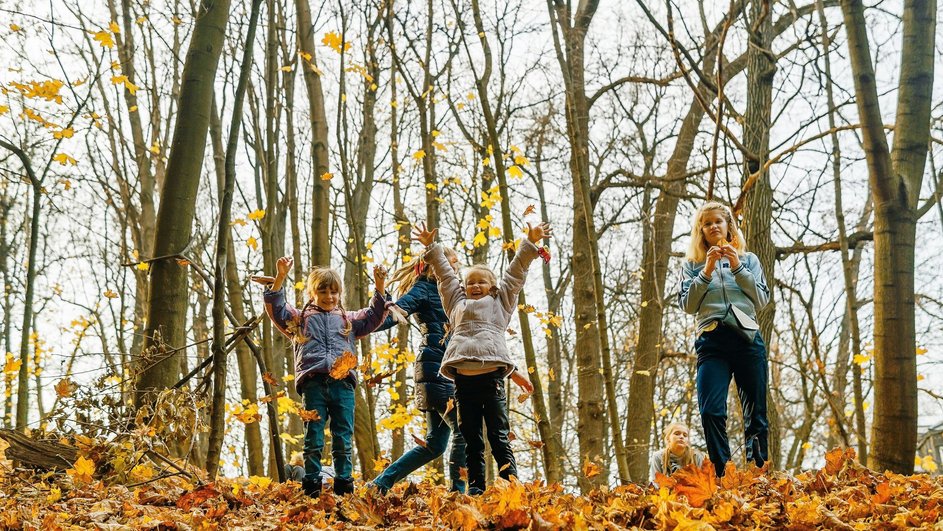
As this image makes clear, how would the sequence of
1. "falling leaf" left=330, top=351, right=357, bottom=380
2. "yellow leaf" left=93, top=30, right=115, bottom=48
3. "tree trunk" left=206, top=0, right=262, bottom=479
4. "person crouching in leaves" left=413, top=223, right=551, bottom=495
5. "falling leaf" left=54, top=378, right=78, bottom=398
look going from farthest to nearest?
1. "yellow leaf" left=93, top=30, right=115, bottom=48
2. "falling leaf" left=330, top=351, right=357, bottom=380
3. "tree trunk" left=206, top=0, right=262, bottom=479
4. "person crouching in leaves" left=413, top=223, right=551, bottom=495
5. "falling leaf" left=54, top=378, right=78, bottom=398

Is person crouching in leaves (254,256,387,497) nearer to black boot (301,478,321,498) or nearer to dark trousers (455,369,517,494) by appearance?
black boot (301,478,321,498)

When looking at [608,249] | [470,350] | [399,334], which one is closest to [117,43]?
[399,334]

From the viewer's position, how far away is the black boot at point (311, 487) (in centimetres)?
447

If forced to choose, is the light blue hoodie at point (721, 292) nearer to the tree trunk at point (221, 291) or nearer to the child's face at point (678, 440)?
the child's face at point (678, 440)

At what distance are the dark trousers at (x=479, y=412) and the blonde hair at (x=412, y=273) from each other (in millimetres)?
1112

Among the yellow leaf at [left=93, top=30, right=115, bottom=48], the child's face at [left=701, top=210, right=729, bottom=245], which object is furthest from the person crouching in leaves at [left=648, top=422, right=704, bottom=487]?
the yellow leaf at [left=93, top=30, right=115, bottom=48]

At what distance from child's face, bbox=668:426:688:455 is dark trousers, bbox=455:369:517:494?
59.4 inches

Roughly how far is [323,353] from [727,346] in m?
2.49

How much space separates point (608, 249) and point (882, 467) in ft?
47.0

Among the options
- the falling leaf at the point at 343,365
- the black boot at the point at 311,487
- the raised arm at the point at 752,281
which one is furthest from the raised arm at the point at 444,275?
the raised arm at the point at 752,281

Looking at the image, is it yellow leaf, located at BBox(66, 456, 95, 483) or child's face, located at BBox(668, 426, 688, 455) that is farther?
child's face, located at BBox(668, 426, 688, 455)

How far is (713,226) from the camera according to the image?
4410 millimetres

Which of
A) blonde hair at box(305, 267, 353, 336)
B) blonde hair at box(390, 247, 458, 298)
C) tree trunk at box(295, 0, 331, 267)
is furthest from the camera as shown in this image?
tree trunk at box(295, 0, 331, 267)

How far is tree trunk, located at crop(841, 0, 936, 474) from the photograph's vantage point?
432 centimetres
